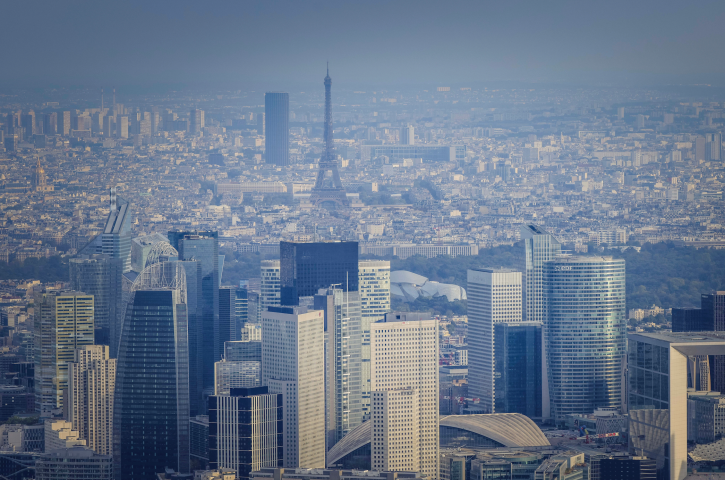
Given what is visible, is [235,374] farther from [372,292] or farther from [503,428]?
[372,292]

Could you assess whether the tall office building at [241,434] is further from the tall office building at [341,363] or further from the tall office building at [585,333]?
the tall office building at [585,333]

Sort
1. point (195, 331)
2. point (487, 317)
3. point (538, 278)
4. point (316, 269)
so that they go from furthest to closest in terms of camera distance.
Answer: point (538, 278) < point (487, 317) < point (316, 269) < point (195, 331)

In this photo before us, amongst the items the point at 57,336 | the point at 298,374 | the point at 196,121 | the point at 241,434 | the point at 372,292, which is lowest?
the point at 241,434

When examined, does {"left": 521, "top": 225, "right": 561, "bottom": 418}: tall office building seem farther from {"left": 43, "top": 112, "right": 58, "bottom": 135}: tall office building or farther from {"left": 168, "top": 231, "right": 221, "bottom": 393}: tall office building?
{"left": 43, "top": 112, "right": 58, "bottom": 135}: tall office building

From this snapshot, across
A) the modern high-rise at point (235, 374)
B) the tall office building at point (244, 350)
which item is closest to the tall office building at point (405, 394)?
the modern high-rise at point (235, 374)

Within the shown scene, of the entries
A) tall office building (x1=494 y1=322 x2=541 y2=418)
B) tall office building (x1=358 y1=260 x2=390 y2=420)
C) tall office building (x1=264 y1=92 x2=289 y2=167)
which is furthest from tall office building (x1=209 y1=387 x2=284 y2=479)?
tall office building (x1=264 y1=92 x2=289 y2=167)

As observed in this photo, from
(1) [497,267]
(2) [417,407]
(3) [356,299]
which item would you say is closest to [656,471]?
(2) [417,407]

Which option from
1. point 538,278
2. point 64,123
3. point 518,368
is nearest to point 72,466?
point 518,368
